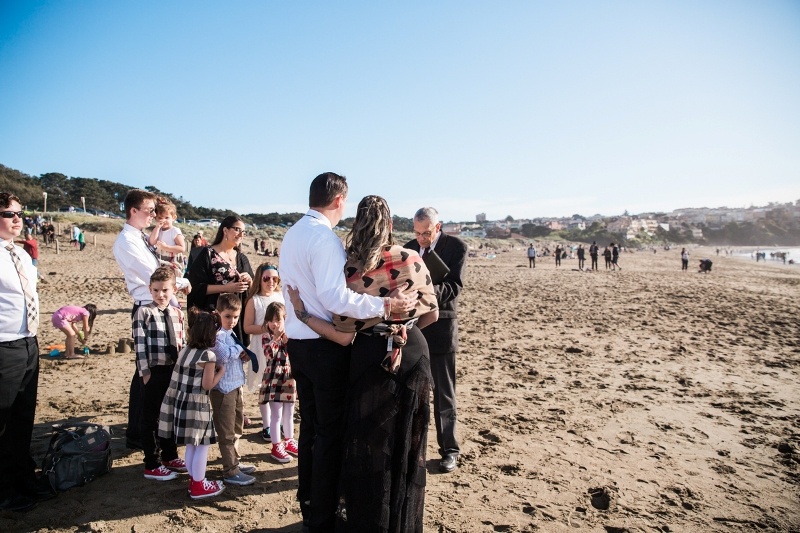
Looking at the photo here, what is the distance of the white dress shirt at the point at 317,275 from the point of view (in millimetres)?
2504

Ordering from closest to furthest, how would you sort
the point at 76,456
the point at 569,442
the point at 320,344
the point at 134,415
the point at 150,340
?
the point at 320,344
the point at 76,456
the point at 150,340
the point at 134,415
the point at 569,442

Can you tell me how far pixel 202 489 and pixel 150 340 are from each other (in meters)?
1.21

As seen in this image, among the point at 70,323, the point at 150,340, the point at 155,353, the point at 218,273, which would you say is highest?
the point at 218,273

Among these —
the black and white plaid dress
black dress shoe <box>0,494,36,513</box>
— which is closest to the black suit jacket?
the black and white plaid dress

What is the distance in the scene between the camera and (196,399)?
135 inches

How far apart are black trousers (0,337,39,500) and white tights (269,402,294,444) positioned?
5.65 ft

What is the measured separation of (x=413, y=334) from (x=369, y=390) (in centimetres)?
42

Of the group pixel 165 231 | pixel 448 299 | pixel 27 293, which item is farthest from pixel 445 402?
pixel 165 231

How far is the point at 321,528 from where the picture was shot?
9.16 ft

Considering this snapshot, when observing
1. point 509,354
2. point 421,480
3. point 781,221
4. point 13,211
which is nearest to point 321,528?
point 421,480

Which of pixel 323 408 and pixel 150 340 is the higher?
pixel 150 340

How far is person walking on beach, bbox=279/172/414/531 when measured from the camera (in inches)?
103

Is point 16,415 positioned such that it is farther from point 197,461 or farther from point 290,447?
point 290,447

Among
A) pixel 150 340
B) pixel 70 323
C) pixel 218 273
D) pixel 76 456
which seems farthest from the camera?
pixel 70 323
